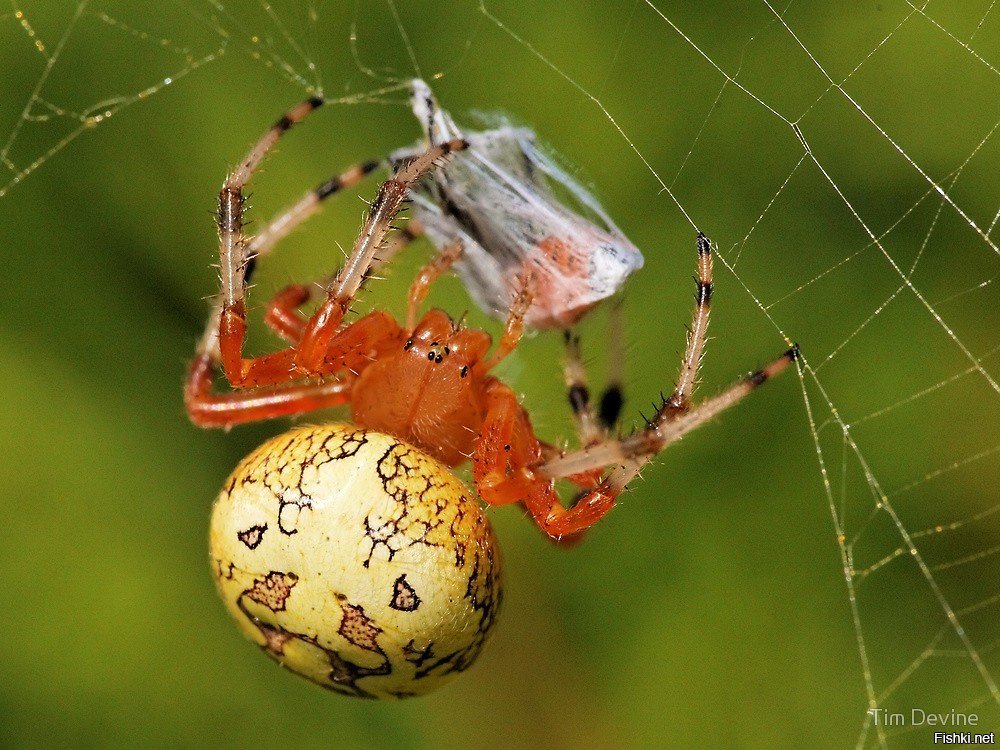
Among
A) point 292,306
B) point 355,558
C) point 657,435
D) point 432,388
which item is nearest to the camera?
point 355,558

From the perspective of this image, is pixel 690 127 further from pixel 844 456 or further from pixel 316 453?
pixel 316 453

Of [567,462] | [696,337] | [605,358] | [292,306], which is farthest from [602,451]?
[292,306]

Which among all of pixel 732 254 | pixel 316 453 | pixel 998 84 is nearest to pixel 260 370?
pixel 316 453

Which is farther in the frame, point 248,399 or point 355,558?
point 248,399

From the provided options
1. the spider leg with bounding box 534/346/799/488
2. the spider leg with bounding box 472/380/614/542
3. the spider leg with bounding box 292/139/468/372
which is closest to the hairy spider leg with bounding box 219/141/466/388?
the spider leg with bounding box 292/139/468/372

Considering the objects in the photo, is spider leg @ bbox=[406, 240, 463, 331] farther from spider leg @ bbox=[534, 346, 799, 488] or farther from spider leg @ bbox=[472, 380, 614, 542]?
spider leg @ bbox=[534, 346, 799, 488]

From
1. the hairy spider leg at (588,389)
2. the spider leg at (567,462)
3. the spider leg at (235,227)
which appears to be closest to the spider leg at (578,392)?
the hairy spider leg at (588,389)

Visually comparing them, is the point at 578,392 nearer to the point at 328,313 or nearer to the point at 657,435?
the point at 657,435

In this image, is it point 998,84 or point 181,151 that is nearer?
point 998,84
